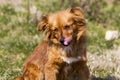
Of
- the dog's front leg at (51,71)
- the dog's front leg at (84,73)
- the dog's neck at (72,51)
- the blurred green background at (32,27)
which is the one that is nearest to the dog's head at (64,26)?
the dog's neck at (72,51)

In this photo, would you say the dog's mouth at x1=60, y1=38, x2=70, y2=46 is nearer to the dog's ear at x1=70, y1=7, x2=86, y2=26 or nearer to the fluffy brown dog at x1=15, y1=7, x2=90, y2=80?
the fluffy brown dog at x1=15, y1=7, x2=90, y2=80

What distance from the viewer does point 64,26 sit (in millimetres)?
7570

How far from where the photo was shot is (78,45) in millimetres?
7984

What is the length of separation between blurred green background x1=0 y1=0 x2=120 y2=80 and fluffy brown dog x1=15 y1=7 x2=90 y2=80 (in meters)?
1.49

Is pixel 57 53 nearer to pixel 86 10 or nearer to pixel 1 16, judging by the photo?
pixel 1 16

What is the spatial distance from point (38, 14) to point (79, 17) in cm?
651

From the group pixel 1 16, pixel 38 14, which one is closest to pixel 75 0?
pixel 38 14

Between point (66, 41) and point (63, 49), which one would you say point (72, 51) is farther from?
point (66, 41)

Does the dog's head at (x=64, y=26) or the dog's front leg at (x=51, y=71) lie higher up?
the dog's head at (x=64, y=26)

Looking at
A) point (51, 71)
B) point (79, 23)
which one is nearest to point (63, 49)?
point (51, 71)

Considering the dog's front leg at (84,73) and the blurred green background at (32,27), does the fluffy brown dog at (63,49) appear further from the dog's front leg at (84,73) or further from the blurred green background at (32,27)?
the blurred green background at (32,27)

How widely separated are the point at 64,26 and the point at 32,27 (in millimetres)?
5669

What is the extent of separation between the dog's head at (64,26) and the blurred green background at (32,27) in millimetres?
1962

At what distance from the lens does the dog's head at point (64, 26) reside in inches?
297
